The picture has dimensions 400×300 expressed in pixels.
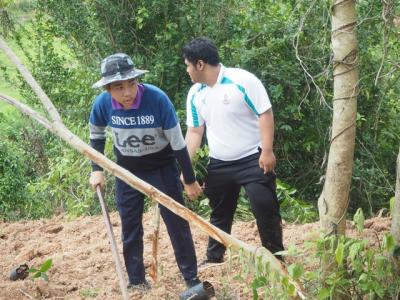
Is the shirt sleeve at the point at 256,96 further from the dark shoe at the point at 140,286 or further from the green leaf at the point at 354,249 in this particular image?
the green leaf at the point at 354,249

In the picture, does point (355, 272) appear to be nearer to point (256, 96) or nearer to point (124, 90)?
point (256, 96)

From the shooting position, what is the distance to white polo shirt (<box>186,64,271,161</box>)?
435cm

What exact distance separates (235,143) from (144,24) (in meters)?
5.20

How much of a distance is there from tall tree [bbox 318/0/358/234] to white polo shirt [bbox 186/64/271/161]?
3.36 feet

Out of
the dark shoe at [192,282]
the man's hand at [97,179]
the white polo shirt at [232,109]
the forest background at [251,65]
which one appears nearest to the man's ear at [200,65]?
the white polo shirt at [232,109]

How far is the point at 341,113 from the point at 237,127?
120 cm

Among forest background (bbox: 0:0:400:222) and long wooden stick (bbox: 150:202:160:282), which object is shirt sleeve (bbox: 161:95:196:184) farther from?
forest background (bbox: 0:0:400:222)

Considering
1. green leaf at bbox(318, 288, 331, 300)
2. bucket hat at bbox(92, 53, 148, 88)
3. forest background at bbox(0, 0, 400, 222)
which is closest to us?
green leaf at bbox(318, 288, 331, 300)

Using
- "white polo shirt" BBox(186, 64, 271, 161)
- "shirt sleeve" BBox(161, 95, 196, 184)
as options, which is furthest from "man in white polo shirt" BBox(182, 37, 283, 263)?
"shirt sleeve" BBox(161, 95, 196, 184)

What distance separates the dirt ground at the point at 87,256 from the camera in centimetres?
458

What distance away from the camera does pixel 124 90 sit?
12.9ft

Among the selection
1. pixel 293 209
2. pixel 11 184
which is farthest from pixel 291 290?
pixel 11 184

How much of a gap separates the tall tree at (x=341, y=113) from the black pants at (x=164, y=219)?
3.76ft

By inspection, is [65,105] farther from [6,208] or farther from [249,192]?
[249,192]
